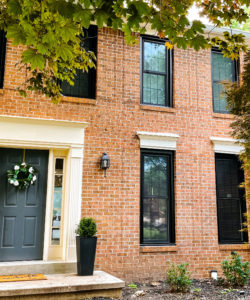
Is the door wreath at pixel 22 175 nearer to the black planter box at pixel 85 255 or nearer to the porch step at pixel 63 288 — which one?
the black planter box at pixel 85 255

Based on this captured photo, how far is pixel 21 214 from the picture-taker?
646 cm

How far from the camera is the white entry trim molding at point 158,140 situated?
7.20 m

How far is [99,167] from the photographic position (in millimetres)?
6816

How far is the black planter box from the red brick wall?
1.97 feet

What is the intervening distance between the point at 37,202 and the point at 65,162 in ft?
3.32

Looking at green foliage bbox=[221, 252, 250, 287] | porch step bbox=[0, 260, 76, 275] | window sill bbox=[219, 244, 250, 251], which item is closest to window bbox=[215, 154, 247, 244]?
window sill bbox=[219, 244, 250, 251]

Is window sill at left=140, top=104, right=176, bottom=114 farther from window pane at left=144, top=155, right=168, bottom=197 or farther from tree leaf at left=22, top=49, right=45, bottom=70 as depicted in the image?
tree leaf at left=22, top=49, right=45, bottom=70

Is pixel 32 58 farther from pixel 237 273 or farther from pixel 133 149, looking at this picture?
pixel 237 273

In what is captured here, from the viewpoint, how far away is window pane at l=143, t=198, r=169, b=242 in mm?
7086

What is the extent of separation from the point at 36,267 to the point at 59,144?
242 cm

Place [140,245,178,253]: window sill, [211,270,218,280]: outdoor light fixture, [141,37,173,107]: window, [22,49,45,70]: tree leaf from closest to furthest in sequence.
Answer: [22,49,45,70]: tree leaf, [140,245,178,253]: window sill, [211,270,218,280]: outdoor light fixture, [141,37,173,107]: window

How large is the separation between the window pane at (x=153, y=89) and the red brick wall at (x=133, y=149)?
0.29m

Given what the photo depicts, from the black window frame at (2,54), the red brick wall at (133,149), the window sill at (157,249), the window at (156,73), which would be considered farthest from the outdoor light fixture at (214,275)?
the black window frame at (2,54)

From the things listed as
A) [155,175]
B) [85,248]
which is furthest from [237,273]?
[85,248]
